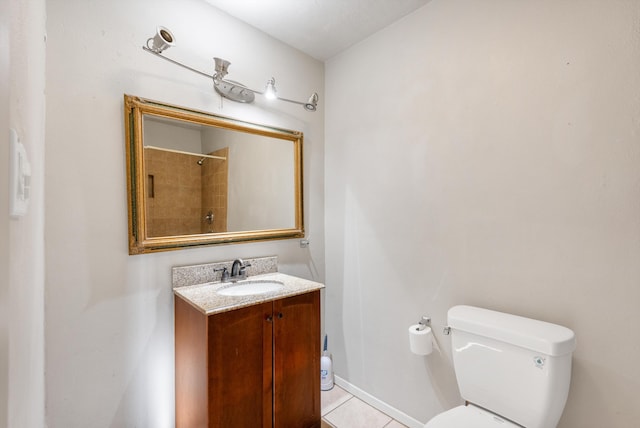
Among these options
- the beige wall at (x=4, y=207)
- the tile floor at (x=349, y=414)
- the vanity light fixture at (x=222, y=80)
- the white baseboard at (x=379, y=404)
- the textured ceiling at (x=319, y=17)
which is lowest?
the tile floor at (x=349, y=414)

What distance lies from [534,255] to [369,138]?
1159 millimetres

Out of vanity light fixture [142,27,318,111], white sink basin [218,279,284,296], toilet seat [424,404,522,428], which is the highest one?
vanity light fixture [142,27,318,111]

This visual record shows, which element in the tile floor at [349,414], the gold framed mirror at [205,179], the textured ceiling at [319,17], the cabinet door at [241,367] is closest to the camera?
the cabinet door at [241,367]

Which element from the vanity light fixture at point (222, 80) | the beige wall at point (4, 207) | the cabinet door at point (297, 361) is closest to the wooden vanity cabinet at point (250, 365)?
the cabinet door at point (297, 361)

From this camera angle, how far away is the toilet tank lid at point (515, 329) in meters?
1.11

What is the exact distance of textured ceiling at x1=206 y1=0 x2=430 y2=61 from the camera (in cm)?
168

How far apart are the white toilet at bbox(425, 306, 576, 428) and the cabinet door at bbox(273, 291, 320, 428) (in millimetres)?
671

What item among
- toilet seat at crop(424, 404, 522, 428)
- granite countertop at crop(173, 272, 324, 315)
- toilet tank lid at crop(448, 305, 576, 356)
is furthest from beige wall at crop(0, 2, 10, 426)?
toilet tank lid at crop(448, 305, 576, 356)

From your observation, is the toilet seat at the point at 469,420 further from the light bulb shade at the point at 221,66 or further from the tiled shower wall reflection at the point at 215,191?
the light bulb shade at the point at 221,66

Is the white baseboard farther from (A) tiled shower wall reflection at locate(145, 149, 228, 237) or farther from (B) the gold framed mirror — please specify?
(A) tiled shower wall reflection at locate(145, 149, 228, 237)

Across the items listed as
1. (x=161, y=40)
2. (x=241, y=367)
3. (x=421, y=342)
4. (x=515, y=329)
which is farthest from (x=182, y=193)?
(x=515, y=329)

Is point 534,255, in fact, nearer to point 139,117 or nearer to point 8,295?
point 8,295

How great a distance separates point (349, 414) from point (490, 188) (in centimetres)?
165

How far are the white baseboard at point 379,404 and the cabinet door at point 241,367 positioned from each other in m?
0.83
